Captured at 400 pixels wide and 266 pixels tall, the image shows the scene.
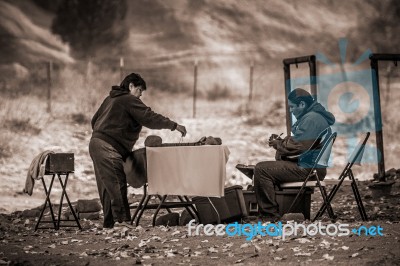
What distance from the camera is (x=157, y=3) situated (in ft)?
39.0

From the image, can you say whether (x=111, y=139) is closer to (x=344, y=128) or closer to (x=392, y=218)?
(x=392, y=218)

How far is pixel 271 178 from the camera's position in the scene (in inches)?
283

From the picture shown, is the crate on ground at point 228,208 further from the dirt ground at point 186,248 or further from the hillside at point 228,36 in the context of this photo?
the hillside at point 228,36

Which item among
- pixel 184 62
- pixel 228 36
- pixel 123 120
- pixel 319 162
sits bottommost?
pixel 319 162

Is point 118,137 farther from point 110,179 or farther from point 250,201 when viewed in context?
point 250,201

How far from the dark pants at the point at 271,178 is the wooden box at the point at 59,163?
5.88ft

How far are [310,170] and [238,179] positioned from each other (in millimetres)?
4571

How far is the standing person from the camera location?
7.29 m

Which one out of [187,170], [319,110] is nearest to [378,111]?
[319,110]

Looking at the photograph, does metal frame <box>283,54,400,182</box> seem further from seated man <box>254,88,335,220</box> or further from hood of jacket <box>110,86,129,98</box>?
hood of jacket <box>110,86,129,98</box>

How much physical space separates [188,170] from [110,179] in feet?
2.68

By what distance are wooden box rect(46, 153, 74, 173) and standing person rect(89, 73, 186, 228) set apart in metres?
0.37

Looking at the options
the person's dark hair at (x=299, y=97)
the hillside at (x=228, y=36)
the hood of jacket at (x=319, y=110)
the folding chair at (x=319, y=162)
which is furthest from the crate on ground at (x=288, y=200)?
the hillside at (x=228, y=36)

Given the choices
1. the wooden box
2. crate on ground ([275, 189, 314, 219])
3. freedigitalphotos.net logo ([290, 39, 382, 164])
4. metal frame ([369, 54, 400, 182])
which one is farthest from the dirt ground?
freedigitalphotos.net logo ([290, 39, 382, 164])
